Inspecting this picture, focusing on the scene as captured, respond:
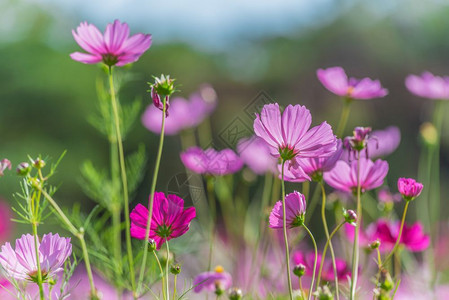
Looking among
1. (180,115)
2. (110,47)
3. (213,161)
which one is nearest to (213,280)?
(213,161)

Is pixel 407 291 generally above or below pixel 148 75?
below

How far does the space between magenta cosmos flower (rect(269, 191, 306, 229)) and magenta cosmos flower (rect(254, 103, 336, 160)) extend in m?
0.03

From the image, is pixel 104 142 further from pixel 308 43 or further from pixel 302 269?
pixel 302 269

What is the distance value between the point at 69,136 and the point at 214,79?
1.06 meters

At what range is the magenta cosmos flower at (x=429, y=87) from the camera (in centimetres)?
84

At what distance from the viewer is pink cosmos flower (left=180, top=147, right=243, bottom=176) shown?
1.79ft

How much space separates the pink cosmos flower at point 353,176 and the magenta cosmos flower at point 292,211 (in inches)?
3.0

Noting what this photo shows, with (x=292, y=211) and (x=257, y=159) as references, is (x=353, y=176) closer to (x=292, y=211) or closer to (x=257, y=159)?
(x=292, y=211)

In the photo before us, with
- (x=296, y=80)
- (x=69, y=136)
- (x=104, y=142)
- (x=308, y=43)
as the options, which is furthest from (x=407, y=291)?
(x=308, y=43)

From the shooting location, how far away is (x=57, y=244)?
0.42 metres

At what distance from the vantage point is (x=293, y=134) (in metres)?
0.43

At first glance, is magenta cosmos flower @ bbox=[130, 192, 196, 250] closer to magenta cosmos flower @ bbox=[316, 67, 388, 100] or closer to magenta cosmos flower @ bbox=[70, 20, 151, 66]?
magenta cosmos flower @ bbox=[70, 20, 151, 66]

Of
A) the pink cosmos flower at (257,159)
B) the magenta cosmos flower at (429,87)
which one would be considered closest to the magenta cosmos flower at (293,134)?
the pink cosmos flower at (257,159)

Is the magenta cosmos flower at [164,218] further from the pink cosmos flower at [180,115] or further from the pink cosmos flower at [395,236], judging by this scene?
the pink cosmos flower at [180,115]
